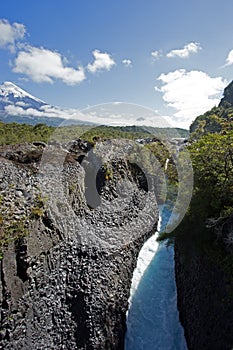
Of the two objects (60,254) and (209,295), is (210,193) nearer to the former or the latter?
(209,295)

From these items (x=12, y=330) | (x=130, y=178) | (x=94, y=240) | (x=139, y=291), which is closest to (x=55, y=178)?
(x=94, y=240)

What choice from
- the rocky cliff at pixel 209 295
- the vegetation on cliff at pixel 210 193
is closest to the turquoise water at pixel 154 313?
the rocky cliff at pixel 209 295

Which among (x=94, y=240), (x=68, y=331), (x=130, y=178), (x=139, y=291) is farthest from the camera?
(x=130, y=178)

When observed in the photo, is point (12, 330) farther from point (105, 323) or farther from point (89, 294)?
point (105, 323)

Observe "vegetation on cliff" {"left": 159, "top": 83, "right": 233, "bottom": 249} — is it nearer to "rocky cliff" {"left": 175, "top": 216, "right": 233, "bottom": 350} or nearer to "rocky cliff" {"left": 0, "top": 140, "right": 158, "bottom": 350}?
"rocky cliff" {"left": 175, "top": 216, "right": 233, "bottom": 350}

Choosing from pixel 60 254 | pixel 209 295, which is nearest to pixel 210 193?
pixel 209 295

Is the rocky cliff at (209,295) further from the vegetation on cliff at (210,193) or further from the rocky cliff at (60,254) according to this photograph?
the rocky cliff at (60,254)
